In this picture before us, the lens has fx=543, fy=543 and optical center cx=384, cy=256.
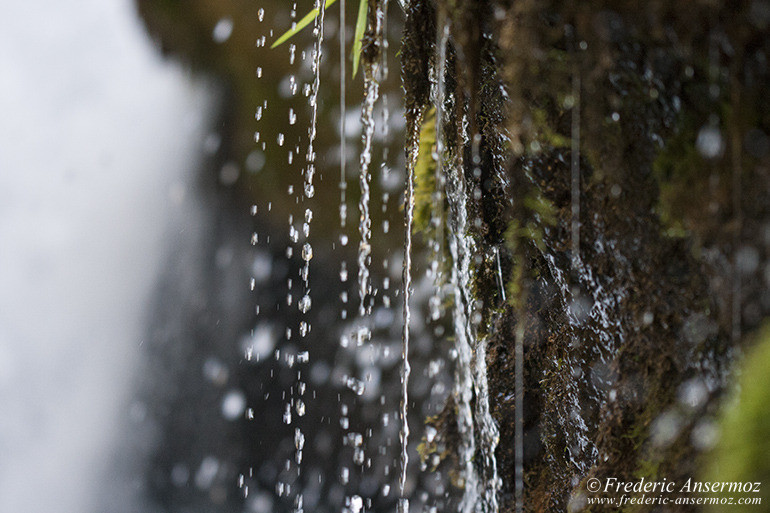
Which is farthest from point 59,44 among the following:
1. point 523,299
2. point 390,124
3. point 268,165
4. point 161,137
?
point 523,299

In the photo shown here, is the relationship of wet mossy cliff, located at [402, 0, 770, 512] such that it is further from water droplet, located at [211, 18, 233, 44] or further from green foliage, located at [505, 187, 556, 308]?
water droplet, located at [211, 18, 233, 44]

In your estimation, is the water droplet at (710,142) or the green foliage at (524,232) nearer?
the water droplet at (710,142)

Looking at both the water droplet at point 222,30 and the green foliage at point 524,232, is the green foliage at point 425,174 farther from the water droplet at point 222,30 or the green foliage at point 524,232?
the water droplet at point 222,30

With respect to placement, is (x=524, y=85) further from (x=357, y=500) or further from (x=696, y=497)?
(x=357, y=500)

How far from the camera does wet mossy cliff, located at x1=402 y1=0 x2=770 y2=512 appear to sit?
743 mm

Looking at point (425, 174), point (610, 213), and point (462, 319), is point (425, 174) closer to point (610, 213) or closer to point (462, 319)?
point (462, 319)

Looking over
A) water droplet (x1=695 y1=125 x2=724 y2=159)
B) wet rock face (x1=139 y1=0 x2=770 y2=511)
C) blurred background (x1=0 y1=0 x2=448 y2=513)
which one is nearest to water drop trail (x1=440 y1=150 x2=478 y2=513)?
wet rock face (x1=139 y1=0 x2=770 y2=511)

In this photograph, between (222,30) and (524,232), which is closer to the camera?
(524,232)

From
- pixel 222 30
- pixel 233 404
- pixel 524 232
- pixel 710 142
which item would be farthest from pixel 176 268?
pixel 710 142

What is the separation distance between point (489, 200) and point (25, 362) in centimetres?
227

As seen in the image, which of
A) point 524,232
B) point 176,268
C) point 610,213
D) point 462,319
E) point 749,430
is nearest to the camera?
point 749,430

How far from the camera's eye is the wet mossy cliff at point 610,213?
0.74 metres

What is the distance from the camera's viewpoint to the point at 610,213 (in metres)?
0.92

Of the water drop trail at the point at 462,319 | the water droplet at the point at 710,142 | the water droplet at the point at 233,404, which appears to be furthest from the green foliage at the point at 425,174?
the water droplet at the point at 233,404
